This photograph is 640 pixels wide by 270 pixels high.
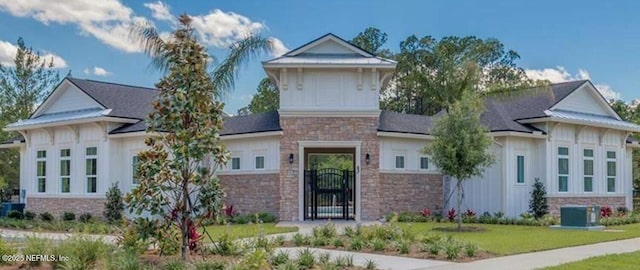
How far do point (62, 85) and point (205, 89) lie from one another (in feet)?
55.8

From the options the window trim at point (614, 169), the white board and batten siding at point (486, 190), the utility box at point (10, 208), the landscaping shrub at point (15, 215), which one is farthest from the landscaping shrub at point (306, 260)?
the utility box at point (10, 208)

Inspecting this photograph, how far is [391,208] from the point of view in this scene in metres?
21.4

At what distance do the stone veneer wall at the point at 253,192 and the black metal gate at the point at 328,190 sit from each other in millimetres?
1111

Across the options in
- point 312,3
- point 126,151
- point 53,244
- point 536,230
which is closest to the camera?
point 53,244

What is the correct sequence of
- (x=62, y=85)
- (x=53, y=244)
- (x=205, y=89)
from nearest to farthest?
(x=53, y=244) → (x=205, y=89) → (x=62, y=85)

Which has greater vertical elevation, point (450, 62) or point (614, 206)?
point (450, 62)

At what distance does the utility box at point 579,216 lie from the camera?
17984 mm

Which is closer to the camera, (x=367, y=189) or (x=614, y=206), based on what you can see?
(x=367, y=189)

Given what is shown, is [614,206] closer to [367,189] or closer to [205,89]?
[367,189]

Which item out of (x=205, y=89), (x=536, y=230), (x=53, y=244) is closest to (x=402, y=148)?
(x=536, y=230)

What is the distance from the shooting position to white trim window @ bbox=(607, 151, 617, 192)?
25141 millimetres

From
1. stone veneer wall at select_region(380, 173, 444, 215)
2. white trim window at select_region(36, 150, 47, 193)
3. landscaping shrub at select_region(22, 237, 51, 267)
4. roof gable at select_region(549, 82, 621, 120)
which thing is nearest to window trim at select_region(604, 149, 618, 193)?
roof gable at select_region(549, 82, 621, 120)

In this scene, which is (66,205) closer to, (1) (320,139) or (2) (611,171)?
(1) (320,139)

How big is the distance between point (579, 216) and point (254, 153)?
35.8 ft
